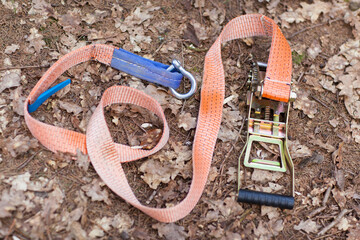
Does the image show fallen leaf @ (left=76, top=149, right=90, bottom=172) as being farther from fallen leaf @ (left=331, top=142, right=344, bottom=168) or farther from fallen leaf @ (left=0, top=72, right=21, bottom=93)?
fallen leaf @ (left=331, top=142, right=344, bottom=168)

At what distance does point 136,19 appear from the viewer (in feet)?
14.4

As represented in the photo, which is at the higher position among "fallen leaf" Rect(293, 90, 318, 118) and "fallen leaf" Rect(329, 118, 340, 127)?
"fallen leaf" Rect(293, 90, 318, 118)

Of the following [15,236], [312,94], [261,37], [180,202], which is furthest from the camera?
[261,37]

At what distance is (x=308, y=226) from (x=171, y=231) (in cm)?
138

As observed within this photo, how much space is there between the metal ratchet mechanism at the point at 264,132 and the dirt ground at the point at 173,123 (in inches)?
4.6

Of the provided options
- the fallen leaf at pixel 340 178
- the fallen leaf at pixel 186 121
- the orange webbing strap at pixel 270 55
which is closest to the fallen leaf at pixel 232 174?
the fallen leaf at pixel 186 121

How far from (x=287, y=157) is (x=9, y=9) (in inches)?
142

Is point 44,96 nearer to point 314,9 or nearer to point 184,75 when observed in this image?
point 184,75

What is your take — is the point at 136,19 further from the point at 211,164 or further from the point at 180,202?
the point at 180,202

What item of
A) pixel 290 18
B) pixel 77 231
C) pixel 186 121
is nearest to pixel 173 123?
pixel 186 121

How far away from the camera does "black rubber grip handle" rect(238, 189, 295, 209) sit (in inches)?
133

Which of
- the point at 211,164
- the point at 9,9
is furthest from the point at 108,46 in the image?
the point at 211,164

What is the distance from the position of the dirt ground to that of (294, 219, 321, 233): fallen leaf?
10 mm

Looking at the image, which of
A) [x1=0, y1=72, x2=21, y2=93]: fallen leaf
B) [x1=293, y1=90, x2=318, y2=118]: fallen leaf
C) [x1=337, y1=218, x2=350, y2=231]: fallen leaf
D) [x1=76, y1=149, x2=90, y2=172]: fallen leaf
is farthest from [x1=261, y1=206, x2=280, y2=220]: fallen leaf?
[x1=0, y1=72, x2=21, y2=93]: fallen leaf
